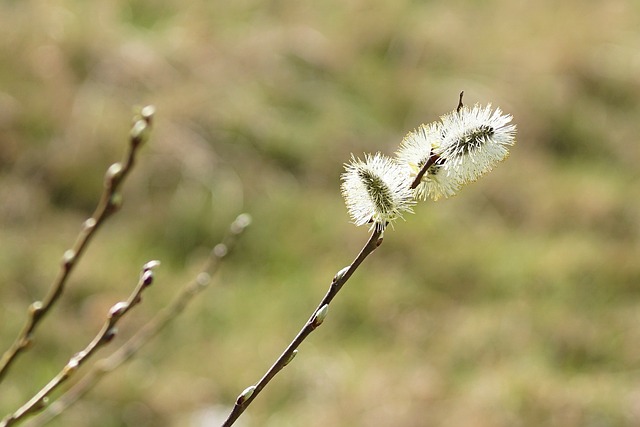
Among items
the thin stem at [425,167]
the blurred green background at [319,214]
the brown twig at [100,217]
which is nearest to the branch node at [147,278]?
the brown twig at [100,217]

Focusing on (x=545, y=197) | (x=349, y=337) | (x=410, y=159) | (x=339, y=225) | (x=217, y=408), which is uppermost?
(x=545, y=197)

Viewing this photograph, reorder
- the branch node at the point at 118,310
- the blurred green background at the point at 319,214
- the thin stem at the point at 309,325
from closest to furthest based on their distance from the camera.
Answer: the thin stem at the point at 309,325, the branch node at the point at 118,310, the blurred green background at the point at 319,214

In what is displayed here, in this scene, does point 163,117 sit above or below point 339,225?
above

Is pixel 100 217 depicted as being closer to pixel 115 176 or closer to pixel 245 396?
pixel 115 176

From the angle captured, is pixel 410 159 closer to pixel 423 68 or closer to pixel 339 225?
pixel 339 225

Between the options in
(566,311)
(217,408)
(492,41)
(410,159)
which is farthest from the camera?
(492,41)

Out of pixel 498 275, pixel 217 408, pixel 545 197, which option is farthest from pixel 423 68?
pixel 217 408

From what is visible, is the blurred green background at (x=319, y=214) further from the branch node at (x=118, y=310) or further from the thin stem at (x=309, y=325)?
the thin stem at (x=309, y=325)

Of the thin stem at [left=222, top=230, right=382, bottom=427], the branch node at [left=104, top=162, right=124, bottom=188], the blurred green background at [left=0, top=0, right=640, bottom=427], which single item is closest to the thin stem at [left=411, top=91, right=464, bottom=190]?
the thin stem at [left=222, top=230, right=382, bottom=427]
